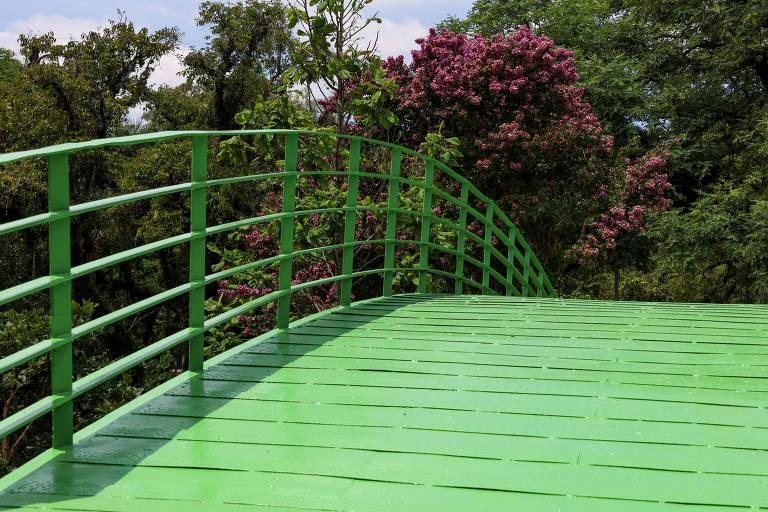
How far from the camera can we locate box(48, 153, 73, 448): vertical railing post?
10.2ft

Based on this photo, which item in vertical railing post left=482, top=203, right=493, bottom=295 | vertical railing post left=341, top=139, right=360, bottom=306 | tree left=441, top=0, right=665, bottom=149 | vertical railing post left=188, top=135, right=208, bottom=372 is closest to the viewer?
vertical railing post left=188, top=135, right=208, bottom=372

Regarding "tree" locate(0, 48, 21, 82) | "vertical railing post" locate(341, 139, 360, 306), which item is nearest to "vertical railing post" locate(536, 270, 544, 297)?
"vertical railing post" locate(341, 139, 360, 306)

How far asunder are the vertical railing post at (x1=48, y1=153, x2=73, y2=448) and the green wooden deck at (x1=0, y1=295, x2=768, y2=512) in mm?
173

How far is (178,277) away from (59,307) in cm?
2195

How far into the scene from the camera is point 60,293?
125 inches

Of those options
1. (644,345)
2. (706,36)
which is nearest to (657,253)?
(706,36)

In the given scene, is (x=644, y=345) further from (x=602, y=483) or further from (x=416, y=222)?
(x=416, y=222)

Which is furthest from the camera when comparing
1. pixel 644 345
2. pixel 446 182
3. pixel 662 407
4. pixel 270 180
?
pixel 446 182

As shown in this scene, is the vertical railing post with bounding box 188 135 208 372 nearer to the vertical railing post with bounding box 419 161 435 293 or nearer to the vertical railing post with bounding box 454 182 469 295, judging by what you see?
the vertical railing post with bounding box 419 161 435 293

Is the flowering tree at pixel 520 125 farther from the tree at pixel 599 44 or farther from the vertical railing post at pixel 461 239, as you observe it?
the vertical railing post at pixel 461 239

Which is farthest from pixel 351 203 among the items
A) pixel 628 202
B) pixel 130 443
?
pixel 628 202

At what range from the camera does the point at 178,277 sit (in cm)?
2467

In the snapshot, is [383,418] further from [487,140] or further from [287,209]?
[487,140]

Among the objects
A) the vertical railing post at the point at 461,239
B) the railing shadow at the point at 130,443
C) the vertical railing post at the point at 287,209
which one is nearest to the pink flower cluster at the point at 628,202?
the vertical railing post at the point at 461,239
